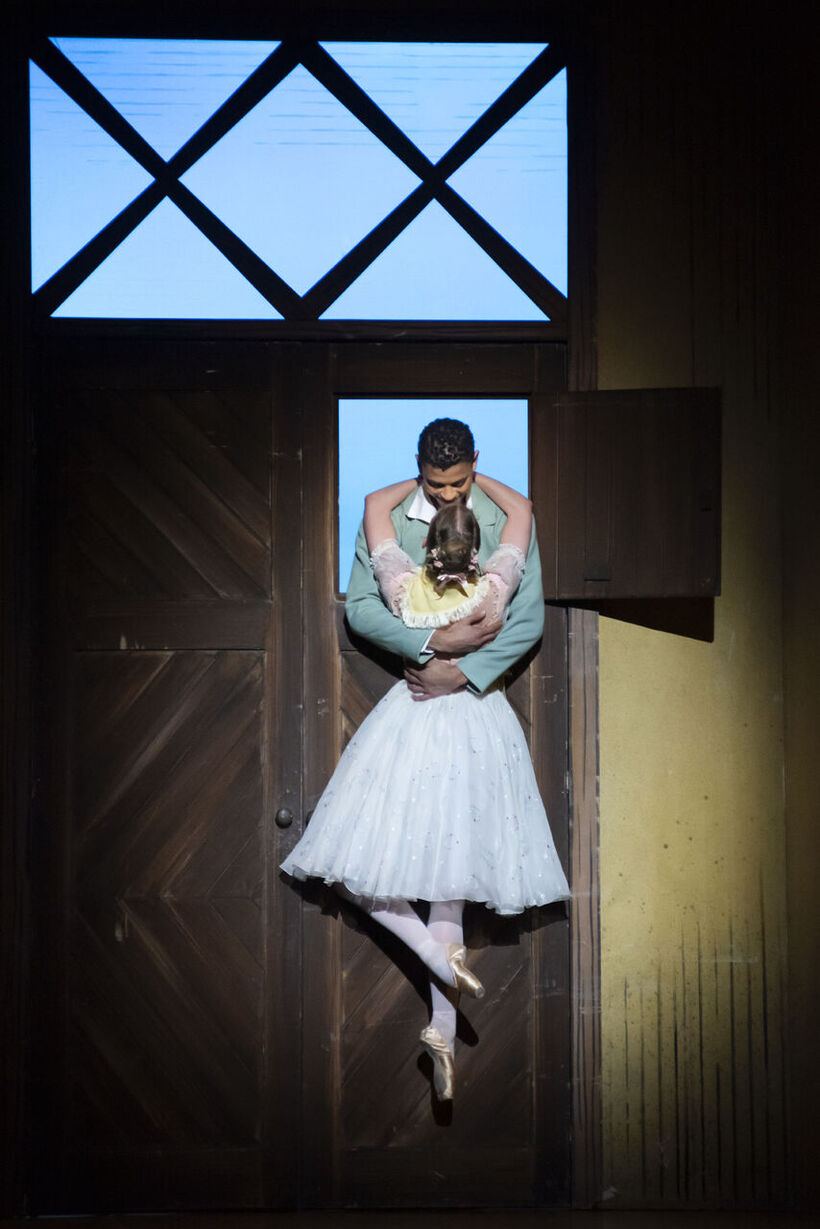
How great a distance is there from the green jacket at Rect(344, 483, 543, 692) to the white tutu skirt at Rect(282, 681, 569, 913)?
0.37 feet

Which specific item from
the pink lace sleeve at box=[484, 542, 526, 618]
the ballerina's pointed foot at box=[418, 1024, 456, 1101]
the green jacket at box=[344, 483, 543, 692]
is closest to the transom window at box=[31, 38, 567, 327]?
the green jacket at box=[344, 483, 543, 692]

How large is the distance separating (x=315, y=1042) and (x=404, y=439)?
5.77 feet

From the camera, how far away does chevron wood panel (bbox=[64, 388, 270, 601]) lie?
3.88 m

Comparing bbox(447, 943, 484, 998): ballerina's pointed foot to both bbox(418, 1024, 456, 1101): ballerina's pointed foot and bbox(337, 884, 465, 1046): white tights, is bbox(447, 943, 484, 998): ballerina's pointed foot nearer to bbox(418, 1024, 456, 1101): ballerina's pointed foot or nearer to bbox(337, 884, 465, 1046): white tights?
bbox(337, 884, 465, 1046): white tights

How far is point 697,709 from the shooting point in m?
3.87

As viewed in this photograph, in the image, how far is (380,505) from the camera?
3.79 m

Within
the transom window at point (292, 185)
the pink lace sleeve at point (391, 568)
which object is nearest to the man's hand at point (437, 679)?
the pink lace sleeve at point (391, 568)

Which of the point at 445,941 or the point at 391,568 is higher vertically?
the point at 391,568

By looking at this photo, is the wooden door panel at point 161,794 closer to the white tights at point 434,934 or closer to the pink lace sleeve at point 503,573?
the white tights at point 434,934

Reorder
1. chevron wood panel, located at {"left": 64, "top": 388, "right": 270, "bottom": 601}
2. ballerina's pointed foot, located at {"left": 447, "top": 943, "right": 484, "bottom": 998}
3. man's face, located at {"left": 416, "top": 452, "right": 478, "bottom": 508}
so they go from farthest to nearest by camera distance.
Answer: chevron wood panel, located at {"left": 64, "top": 388, "right": 270, "bottom": 601}, man's face, located at {"left": 416, "top": 452, "right": 478, "bottom": 508}, ballerina's pointed foot, located at {"left": 447, "top": 943, "right": 484, "bottom": 998}

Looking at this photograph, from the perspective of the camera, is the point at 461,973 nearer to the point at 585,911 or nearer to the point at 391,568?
the point at 585,911

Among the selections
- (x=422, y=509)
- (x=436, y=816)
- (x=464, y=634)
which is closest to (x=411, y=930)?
(x=436, y=816)

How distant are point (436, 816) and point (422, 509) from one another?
2.85ft

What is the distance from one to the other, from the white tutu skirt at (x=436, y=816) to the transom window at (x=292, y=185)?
121cm
